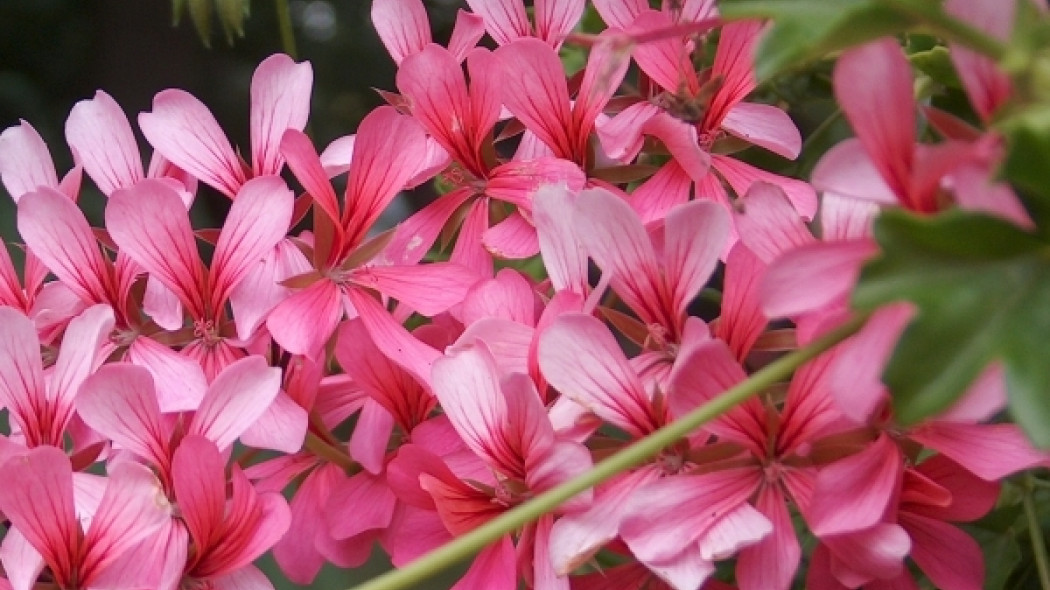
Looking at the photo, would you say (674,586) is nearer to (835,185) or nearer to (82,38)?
(835,185)

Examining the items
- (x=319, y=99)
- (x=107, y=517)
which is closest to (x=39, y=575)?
(x=107, y=517)

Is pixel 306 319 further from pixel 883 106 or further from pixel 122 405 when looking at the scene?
pixel 883 106

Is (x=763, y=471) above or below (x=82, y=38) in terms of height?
above

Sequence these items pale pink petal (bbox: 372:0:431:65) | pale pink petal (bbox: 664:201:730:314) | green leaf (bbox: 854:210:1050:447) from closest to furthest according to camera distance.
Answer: green leaf (bbox: 854:210:1050:447), pale pink petal (bbox: 664:201:730:314), pale pink petal (bbox: 372:0:431:65)

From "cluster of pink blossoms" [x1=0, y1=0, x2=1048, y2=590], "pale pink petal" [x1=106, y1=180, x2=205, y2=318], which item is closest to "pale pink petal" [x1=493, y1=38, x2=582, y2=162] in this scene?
"cluster of pink blossoms" [x1=0, y1=0, x2=1048, y2=590]

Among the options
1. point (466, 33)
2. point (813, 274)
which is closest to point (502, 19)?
point (466, 33)

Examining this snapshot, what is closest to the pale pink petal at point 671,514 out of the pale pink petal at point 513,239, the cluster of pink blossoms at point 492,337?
the cluster of pink blossoms at point 492,337

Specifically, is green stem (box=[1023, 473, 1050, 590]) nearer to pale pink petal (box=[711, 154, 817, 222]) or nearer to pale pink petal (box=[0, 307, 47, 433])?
pale pink petal (box=[711, 154, 817, 222])
